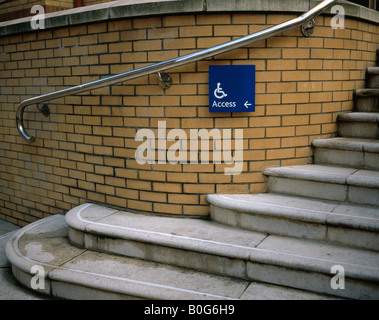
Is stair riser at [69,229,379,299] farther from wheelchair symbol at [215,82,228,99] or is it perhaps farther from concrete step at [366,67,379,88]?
concrete step at [366,67,379,88]

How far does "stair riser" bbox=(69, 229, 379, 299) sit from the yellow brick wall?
45cm

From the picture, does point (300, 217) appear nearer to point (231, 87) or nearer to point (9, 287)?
point (231, 87)

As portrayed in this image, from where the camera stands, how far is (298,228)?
2.67 metres

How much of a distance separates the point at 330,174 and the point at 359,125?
76cm

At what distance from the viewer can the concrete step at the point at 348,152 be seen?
3.03 m

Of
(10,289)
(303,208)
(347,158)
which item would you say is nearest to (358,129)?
(347,158)

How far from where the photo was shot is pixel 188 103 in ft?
9.80

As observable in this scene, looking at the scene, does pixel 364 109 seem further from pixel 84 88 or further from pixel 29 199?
pixel 29 199

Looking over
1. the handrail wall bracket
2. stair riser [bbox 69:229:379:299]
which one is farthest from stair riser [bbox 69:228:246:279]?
the handrail wall bracket

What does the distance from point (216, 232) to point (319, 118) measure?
1317 millimetres

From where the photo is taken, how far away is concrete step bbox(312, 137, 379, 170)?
3.03 metres

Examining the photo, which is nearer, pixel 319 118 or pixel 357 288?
pixel 357 288

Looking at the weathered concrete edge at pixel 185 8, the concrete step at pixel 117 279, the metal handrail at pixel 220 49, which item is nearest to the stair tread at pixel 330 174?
the concrete step at pixel 117 279
